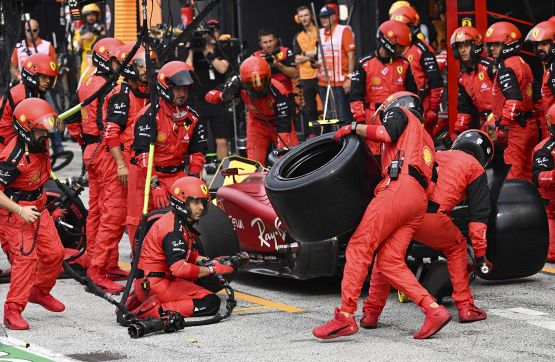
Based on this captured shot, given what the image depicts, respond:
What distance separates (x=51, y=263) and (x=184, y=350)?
70.0 inches

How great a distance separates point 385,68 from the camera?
47.0 ft

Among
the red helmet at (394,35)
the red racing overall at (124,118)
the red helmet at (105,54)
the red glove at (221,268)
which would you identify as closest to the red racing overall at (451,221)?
the red glove at (221,268)

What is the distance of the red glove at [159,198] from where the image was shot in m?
11.3

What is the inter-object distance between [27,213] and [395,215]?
106 inches

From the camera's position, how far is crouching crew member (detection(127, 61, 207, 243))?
11.3 m

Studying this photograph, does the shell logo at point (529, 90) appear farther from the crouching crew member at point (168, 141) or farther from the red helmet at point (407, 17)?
the crouching crew member at point (168, 141)

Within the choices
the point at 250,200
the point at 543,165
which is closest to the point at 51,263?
the point at 250,200

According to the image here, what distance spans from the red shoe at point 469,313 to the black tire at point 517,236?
888mm

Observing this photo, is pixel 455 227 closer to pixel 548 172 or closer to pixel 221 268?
pixel 221 268

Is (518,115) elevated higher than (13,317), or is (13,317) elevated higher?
(518,115)

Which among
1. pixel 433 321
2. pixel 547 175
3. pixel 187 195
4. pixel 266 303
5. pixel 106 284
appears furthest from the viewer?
pixel 547 175

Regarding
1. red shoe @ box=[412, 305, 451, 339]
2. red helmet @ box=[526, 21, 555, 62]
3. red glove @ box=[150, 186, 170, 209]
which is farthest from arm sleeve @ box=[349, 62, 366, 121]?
red shoe @ box=[412, 305, 451, 339]

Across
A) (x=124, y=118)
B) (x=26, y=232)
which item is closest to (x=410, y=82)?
(x=124, y=118)

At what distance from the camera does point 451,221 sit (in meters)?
9.58
